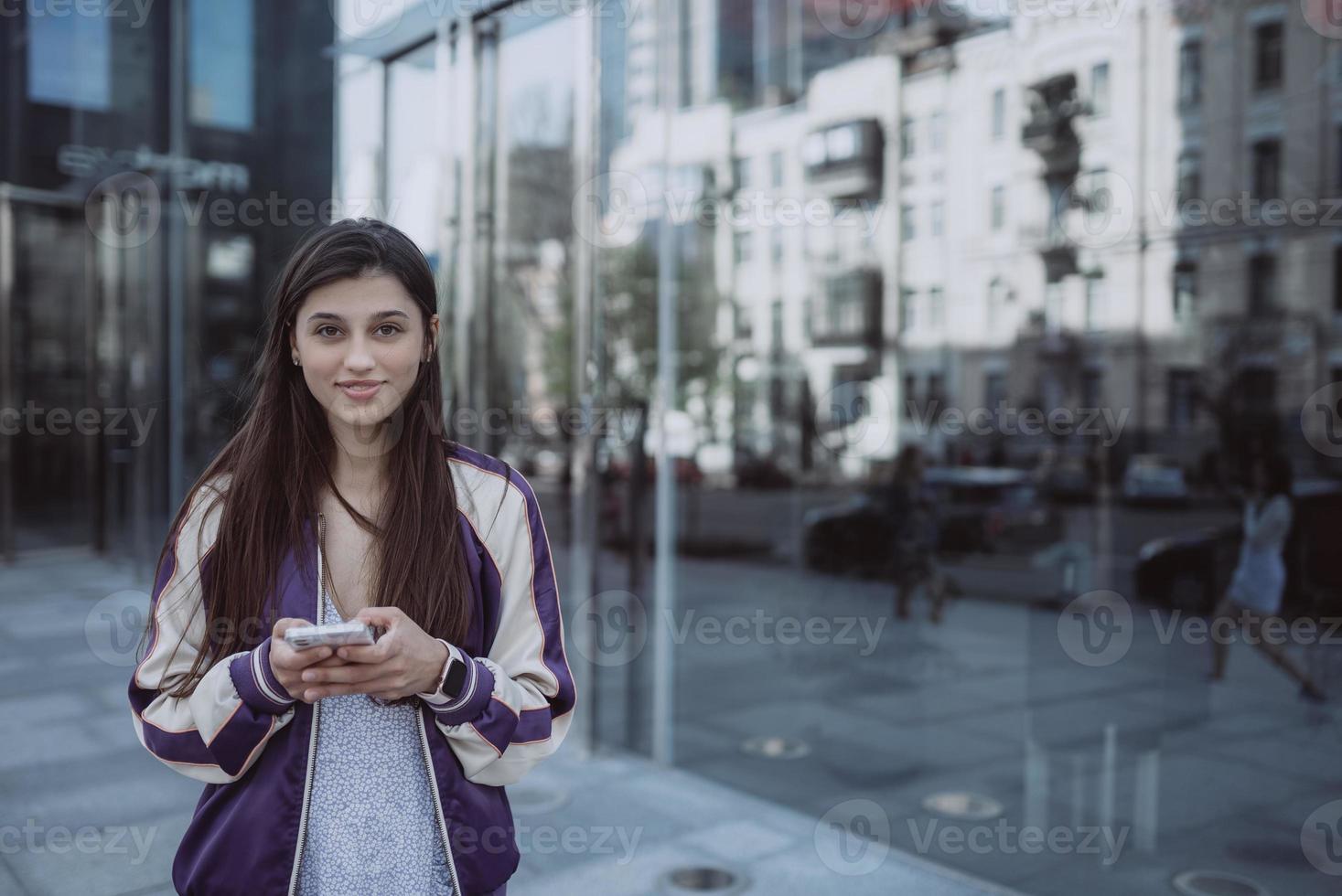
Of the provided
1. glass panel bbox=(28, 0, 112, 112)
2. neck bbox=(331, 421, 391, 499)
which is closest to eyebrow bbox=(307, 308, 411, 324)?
neck bbox=(331, 421, 391, 499)

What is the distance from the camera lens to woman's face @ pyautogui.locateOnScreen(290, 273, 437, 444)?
5.24 ft

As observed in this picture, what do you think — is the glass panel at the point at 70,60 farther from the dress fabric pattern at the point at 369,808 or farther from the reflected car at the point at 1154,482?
the dress fabric pattern at the point at 369,808

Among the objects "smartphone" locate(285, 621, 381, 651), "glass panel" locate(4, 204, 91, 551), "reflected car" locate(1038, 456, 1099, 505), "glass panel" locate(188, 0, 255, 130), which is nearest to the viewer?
"smartphone" locate(285, 621, 381, 651)

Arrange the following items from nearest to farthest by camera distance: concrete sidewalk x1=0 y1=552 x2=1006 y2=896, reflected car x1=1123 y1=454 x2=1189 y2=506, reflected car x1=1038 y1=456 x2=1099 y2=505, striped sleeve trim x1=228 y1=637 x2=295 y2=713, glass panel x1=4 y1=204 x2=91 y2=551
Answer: striped sleeve trim x1=228 y1=637 x2=295 y2=713, concrete sidewalk x1=0 y1=552 x2=1006 y2=896, reflected car x1=1123 y1=454 x2=1189 y2=506, reflected car x1=1038 y1=456 x2=1099 y2=505, glass panel x1=4 y1=204 x2=91 y2=551

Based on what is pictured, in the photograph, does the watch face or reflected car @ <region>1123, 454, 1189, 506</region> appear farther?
reflected car @ <region>1123, 454, 1189, 506</region>

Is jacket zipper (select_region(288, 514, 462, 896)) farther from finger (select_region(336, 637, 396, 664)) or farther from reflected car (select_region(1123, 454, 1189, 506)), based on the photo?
reflected car (select_region(1123, 454, 1189, 506))

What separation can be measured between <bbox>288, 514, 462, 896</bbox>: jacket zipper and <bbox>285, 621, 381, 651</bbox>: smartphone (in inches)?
10.5

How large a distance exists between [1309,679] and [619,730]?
303 cm

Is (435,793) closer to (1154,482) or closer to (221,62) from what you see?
(1154,482)

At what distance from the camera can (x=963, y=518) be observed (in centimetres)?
622

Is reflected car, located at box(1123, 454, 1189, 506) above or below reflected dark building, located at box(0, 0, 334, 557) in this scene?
below

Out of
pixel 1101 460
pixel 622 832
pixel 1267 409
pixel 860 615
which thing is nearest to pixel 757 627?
pixel 860 615

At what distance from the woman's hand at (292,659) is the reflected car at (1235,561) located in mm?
4162

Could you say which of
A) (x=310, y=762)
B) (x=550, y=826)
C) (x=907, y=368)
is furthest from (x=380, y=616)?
(x=907, y=368)
